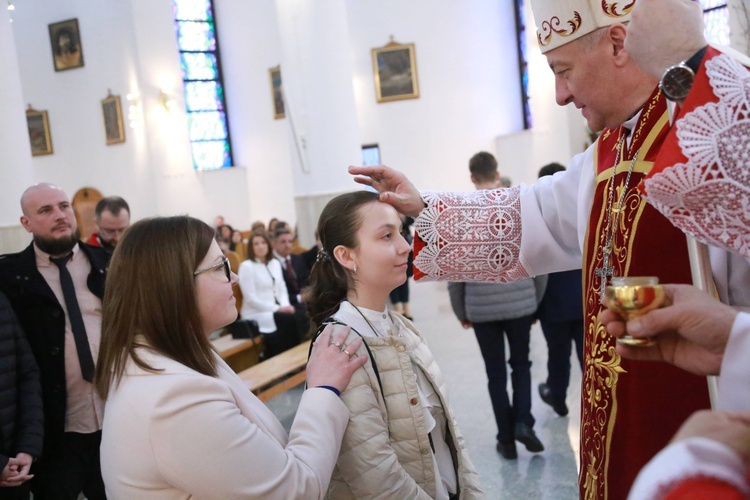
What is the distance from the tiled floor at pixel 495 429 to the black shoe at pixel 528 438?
0.05 meters

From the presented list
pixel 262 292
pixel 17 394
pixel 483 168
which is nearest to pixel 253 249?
pixel 262 292

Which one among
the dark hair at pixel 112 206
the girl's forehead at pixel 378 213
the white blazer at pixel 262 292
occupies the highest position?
the dark hair at pixel 112 206

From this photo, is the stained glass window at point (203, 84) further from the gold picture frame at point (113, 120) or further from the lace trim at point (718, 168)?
the lace trim at point (718, 168)

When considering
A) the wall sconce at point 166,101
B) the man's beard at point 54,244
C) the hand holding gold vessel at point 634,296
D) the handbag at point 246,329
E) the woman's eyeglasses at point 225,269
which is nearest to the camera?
the hand holding gold vessel at point 634,296

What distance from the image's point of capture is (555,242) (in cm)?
235

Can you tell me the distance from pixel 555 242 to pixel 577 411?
3489 millimetres

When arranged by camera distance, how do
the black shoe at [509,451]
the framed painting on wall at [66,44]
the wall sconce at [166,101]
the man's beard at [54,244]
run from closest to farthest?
1. the man's beard at [54,244]
2. the black shoe at [509,451]
3. the wall sconce at [166,101]
4. the framed painting on wall at [66,44]

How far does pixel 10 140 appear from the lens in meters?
9.07

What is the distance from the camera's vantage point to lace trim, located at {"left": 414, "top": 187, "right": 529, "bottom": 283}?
2.36 meters

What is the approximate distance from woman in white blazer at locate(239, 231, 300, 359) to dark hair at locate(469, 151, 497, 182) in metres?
3.03

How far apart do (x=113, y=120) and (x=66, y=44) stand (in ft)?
7.18

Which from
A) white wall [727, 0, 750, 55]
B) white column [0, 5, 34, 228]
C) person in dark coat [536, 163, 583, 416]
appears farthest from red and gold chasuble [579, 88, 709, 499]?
white column [0, 5, 34, 228]

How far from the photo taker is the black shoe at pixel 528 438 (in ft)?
15.5

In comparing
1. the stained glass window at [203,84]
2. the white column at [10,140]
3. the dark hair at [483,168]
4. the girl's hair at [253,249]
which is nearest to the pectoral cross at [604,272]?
the dark hair at [483,168]
